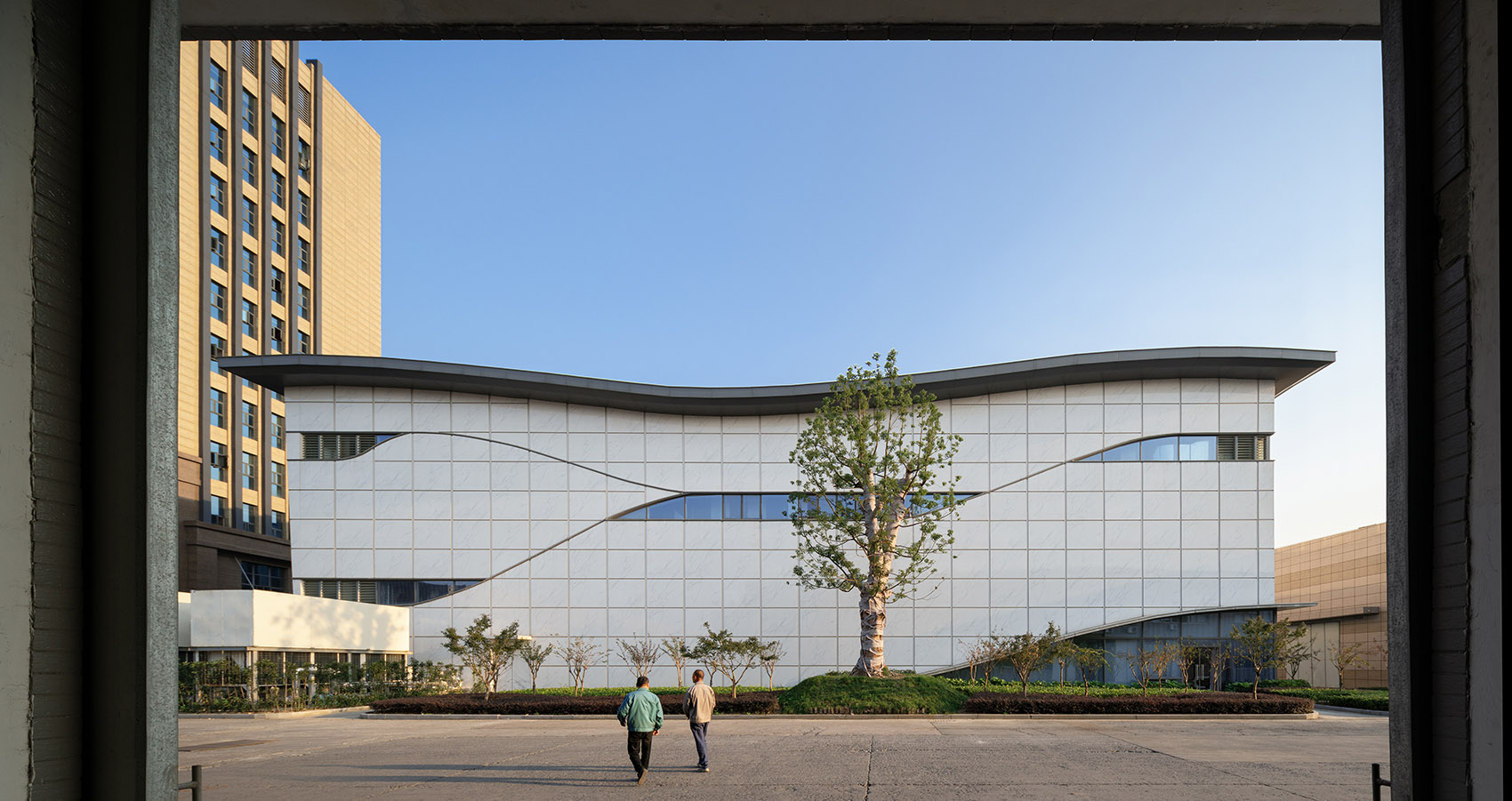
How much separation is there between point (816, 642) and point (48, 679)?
42.2 m

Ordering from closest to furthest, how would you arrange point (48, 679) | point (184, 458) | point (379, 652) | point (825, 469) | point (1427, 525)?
point (48, 679)
point (1427, 525)
point (825, 469)
point (379, 652)
point (184, 458)

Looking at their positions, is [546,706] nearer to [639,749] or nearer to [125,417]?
[639,749]

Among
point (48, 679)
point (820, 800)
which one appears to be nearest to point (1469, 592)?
point (48, 679)

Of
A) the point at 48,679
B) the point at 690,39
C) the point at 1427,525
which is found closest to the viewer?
the point at 48,679

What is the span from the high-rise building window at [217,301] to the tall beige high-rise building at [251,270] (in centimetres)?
8

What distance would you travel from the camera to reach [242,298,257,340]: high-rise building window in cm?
6156

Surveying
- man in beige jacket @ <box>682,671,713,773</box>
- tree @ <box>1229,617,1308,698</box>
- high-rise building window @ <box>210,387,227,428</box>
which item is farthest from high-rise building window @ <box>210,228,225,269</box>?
tree @ <box>1229,617,1308,698</box>

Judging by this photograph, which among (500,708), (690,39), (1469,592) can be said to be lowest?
(500,708)

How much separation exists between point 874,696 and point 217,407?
42897 millimetres

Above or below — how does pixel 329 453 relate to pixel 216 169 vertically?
below

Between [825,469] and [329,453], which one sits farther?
[329,453]

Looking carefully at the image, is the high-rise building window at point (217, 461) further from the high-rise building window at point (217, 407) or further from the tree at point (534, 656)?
the tree at point (534, 656)

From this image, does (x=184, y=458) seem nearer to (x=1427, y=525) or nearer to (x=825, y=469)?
(x=825, y=469)

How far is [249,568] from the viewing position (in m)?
59.4
